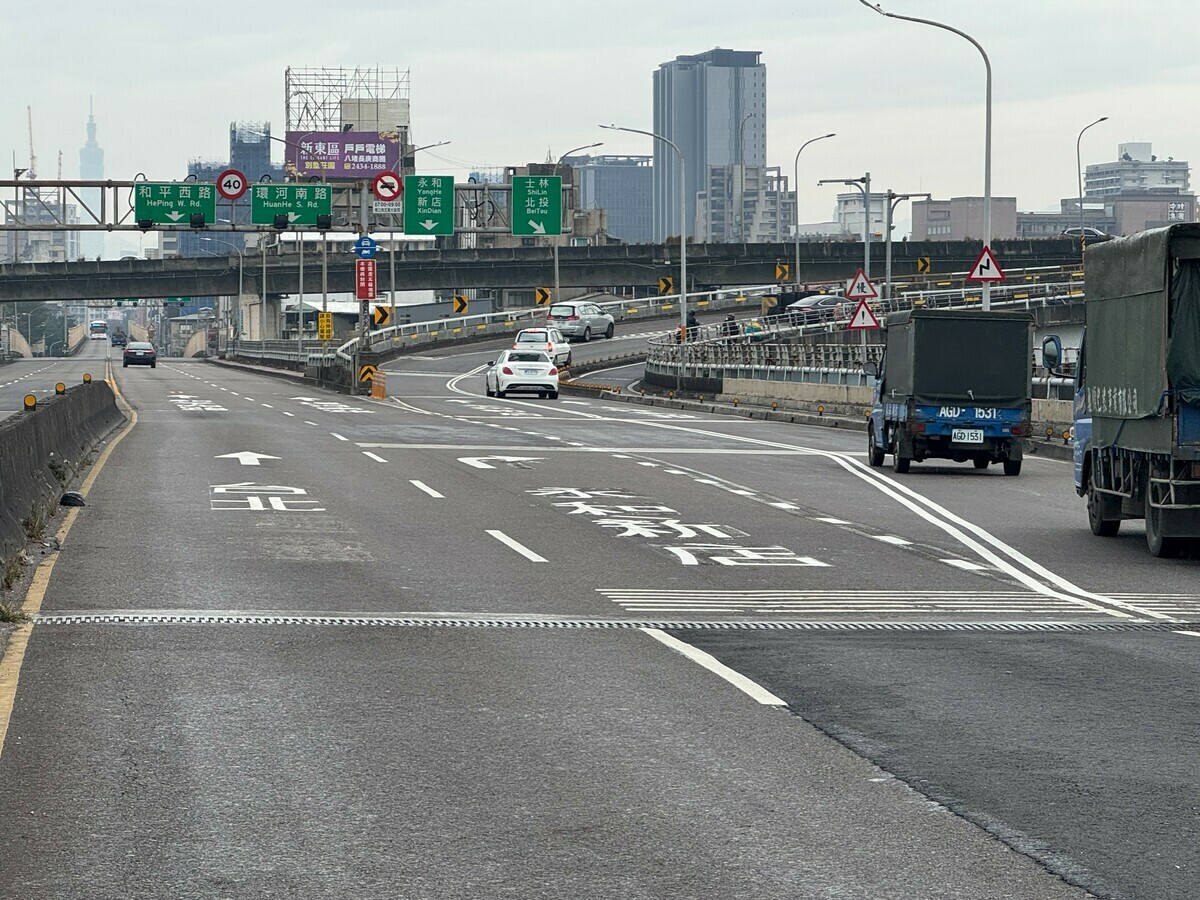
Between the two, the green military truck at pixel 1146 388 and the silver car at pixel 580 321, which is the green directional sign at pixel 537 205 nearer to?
the silver car at pixel 580 321

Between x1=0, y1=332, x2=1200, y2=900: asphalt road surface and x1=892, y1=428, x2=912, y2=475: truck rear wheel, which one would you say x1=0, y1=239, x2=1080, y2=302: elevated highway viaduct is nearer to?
x1=892, y1=428, x2=912, y2=475: truck rear wheel

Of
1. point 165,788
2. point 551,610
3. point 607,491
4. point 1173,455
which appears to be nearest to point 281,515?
point 607,491

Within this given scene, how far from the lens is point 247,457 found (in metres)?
26.5

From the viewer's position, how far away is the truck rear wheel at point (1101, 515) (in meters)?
17.0

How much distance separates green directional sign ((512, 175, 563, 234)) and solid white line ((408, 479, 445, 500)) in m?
56.9

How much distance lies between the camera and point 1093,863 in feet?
18.9

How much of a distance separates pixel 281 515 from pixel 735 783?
38.4 feet

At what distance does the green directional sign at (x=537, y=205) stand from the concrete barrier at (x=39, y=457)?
4998 centimetres

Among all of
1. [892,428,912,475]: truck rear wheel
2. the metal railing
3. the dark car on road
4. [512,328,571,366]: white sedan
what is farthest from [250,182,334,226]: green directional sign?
[892,428,912,475]: truck rear wheel

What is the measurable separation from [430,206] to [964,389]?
52638mm

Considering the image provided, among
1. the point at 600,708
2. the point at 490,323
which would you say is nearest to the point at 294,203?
the point at 490,323

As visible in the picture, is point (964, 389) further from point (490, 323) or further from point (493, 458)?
point (490, 323)

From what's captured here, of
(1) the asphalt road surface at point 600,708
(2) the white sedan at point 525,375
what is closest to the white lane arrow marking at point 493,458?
(1) the asphalt road surface at point 600,708

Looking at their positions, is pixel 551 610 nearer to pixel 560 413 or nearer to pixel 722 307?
pixel 560 413
